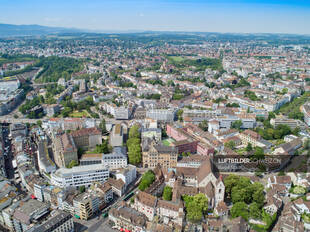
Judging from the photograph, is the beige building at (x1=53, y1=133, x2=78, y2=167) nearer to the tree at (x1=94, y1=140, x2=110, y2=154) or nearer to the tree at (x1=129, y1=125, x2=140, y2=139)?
the tree at (x1=94, y1=140, x2=110, y2=154)

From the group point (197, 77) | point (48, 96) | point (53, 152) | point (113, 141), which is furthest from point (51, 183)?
point (197, 77)

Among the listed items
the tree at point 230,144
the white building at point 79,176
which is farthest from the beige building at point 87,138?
the tree at point 230,144

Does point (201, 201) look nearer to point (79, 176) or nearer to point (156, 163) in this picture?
point (156, 163)

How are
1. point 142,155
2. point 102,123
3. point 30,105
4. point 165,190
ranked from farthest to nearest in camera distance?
point 30,105 < point 102,123 < point 142,155 < point 165,190

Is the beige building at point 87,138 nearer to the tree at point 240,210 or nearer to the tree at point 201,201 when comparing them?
the tree at point 201,201

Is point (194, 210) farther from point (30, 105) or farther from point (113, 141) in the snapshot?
point (30, 105)

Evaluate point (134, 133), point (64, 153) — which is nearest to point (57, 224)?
point (64, 153)
